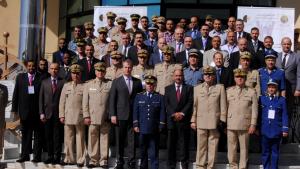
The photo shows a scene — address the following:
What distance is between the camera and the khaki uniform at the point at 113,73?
39.3 ft

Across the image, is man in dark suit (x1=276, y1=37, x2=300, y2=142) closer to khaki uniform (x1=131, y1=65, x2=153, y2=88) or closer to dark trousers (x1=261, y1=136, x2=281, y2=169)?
dark trousers (x1=261, y1=136, x2=281, y2=169)

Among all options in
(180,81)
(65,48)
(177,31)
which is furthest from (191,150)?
(65,48)

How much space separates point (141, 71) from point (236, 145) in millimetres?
2272

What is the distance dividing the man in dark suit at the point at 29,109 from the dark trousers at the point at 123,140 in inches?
69.0

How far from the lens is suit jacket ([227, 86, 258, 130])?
10961 mm

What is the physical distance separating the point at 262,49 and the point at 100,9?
464 centimetres

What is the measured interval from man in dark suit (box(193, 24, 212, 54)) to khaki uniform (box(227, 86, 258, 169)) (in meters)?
1.76

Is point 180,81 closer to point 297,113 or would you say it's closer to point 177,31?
point 177,31

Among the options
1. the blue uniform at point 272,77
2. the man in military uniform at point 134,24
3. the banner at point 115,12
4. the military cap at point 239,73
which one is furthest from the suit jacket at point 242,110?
the banner at point 115,12

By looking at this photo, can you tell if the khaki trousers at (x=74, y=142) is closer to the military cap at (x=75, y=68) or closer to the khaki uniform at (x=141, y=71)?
the military cap at (x=75, y=68)

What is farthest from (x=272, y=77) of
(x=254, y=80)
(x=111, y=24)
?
(x=111, y=24)

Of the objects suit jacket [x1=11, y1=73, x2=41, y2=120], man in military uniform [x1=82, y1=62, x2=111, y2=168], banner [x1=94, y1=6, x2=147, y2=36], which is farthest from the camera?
banner [x1=94, y1=6, x2=147, y2=36]

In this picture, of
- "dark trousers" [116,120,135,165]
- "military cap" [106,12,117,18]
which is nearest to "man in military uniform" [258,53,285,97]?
"dark trousers" [116,120,135,165]

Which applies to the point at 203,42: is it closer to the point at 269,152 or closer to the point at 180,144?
the point at 180,144
